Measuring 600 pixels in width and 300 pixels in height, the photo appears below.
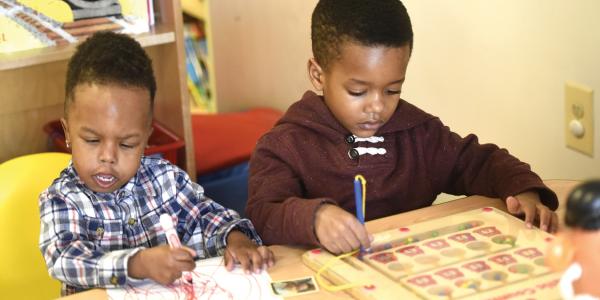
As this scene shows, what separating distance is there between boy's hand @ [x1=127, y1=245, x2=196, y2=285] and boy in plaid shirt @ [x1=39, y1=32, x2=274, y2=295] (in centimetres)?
3

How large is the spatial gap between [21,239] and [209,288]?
20.3 inches

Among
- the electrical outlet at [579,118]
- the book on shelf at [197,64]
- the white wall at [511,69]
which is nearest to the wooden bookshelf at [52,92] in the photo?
the white wall at [511,69]

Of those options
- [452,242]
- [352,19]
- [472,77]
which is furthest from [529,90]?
[452,242]

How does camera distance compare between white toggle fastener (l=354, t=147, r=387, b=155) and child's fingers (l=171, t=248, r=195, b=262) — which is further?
white toggle fastener (l=354, t=147, r=387, b=155)

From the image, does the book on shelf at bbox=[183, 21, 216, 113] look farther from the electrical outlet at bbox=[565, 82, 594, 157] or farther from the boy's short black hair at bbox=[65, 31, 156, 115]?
the boy's short black hair at bbox=[65, 31, 156, 115]

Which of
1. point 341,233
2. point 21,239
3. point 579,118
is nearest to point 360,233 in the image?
point 341,233

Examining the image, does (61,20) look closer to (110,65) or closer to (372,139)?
(110,65)

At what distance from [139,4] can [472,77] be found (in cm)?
82

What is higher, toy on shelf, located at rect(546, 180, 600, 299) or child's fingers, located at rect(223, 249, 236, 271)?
toy on shelf, located at rect(546, 180, 600, 299)

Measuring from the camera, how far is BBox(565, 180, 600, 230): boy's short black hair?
68cm

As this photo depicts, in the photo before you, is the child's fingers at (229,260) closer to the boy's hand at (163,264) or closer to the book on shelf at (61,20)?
the boy's hand at (163,264)

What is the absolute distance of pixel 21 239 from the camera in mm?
1466

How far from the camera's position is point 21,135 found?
2150 mm

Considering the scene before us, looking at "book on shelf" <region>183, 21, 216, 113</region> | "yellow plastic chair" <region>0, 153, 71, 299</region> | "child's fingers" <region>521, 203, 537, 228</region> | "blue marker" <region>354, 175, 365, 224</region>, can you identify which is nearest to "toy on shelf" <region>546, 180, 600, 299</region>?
"blue marker" <region>354, 175, 365, 224</region>
